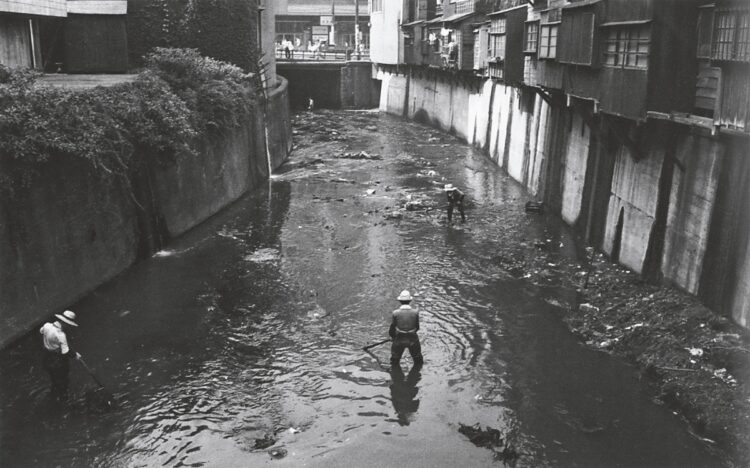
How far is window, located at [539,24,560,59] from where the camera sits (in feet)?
78.1

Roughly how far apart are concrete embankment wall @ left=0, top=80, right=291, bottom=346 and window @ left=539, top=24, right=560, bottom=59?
40.5ft

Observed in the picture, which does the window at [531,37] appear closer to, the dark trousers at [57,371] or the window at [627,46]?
the window at [627,46]

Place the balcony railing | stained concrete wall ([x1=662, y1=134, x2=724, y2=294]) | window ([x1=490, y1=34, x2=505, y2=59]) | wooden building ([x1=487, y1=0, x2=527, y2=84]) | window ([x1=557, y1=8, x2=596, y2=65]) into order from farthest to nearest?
1. the balcony railing
2. window ([x1=490, y1=34, x2=505, y2=59])
3. wooden building ([x1=487, y1=0, x2=527, y2=84])
4. window ([x1=557, y1=8, x2=596, y2=65])
5. stained concrete wall ([x1=662, y1=134, x2=724, y2=294])

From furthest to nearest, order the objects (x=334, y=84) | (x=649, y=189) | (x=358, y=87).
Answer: (x=358, y=87)
(x=334, y=84)
(x=649, y=189)

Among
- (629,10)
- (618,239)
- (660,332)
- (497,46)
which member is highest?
(629,10)

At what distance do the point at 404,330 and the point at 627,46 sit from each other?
9319 millimetres

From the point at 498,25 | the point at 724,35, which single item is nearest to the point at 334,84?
the point at 498,25

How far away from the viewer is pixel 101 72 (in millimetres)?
31500

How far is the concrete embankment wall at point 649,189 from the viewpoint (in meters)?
13.9

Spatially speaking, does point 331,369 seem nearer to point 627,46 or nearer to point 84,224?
point 84,224

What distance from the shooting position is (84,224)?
57.4 ft

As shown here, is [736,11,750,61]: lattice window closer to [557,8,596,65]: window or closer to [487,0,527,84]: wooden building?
[557,8,596,65]: window

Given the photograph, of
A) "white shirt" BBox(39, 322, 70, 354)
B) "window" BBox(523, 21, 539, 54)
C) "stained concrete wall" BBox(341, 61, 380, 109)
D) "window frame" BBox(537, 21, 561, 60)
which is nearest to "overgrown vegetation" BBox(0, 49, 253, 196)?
"white shirt" BBox(39, 322, 70, 354)

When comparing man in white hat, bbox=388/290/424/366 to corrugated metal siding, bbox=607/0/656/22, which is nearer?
man in white hat, bbox=388/290/424/366
